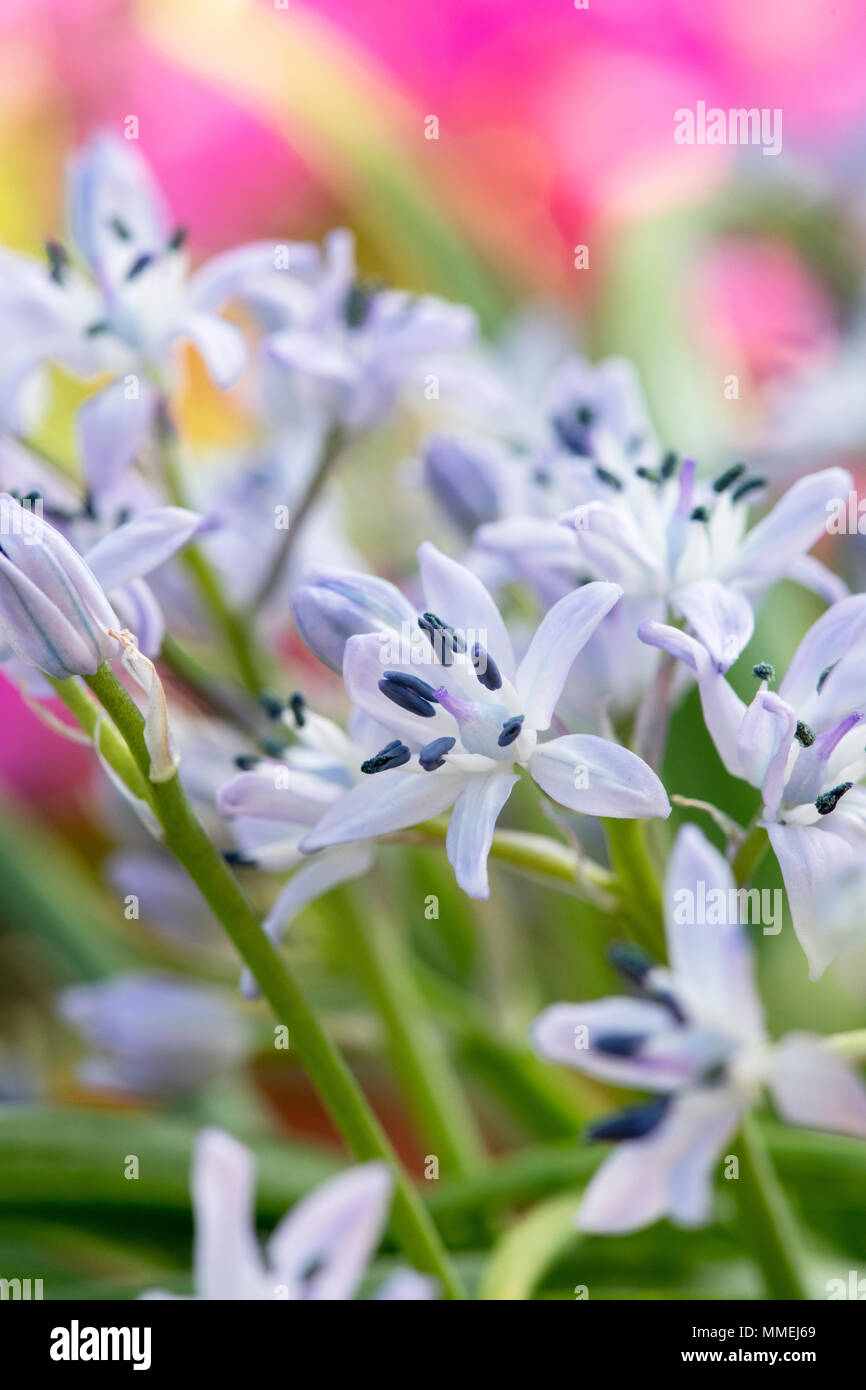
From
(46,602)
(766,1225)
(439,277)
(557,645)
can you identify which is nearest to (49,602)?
(46,602)

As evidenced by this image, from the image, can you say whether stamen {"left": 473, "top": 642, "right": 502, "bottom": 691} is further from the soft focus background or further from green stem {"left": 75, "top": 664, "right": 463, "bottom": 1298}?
the soft focus background

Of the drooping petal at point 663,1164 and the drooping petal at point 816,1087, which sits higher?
the drooping petal at point 816,1087

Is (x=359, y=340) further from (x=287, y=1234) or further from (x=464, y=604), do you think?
(x=287, y=1234)

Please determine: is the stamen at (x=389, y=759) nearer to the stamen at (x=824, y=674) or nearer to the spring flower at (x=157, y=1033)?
the stamen at (x=824, y=674)

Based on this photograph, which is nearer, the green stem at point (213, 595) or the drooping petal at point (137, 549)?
the drooping petal at point (137, 549)

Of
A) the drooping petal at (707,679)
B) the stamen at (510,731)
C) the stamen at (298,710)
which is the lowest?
the stamen at (510,731)

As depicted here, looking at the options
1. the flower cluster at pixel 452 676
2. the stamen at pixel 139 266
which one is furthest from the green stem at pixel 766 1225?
the stamen at pixel 139 266
